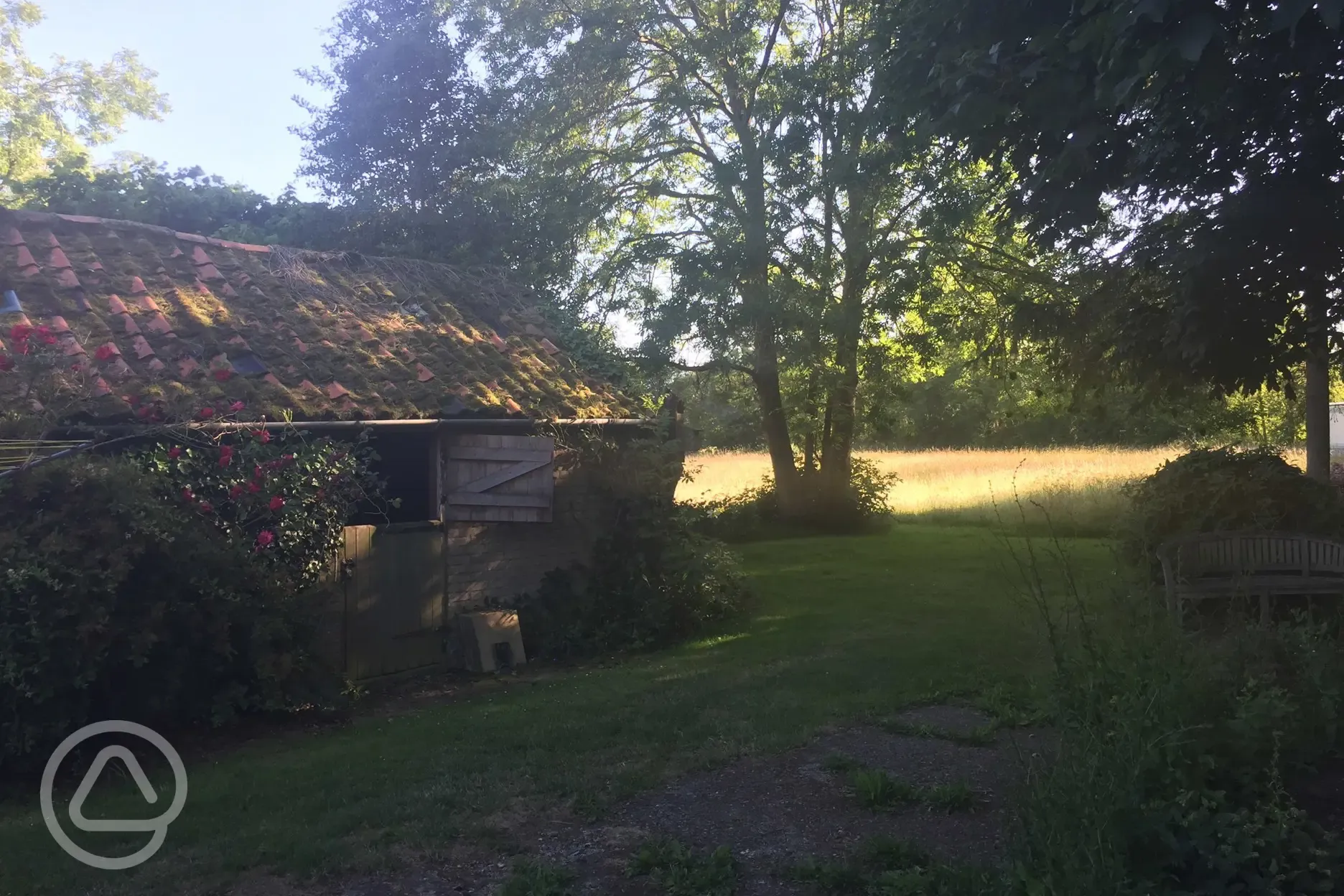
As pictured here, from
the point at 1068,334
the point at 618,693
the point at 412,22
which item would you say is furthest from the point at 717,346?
the point at 412,22

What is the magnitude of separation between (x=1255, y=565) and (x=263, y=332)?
31.2ft

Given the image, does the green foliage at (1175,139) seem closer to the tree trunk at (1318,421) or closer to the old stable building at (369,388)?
the tree trunk at (1318,421)

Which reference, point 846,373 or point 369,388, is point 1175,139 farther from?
point 846,373

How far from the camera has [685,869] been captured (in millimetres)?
4945

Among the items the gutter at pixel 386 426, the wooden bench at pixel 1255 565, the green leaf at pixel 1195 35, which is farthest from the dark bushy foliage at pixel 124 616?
the wooden bench at pixel 1255 565

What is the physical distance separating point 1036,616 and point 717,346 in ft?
38.1

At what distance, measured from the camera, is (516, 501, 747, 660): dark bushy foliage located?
11.4 m

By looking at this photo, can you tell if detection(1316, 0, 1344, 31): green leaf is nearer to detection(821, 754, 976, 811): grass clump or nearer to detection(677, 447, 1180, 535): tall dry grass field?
detection(821, 754, 976, 811): grass clump

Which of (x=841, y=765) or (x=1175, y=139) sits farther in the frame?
(x=1175, y=139)

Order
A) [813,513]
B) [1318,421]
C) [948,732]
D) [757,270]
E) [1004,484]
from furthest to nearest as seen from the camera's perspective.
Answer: [1004,484] < [813,513] < [757,270] < [1318,421] < [948,732]

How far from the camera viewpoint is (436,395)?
1047 centimetres

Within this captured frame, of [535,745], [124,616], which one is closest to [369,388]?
[124,616]

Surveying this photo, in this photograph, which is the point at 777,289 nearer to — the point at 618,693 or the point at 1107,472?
the point at 618,693

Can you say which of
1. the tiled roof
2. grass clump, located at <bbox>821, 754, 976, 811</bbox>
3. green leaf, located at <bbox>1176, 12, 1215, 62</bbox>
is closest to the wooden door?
the tiled roof
